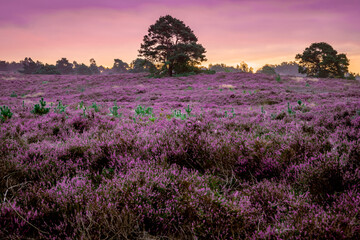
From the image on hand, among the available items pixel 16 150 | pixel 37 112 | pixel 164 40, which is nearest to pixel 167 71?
pixel 164 40

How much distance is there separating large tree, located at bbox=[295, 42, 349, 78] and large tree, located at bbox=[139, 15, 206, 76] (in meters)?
25.2

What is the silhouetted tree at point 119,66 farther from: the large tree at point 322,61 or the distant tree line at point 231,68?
the large tree at point 322,61

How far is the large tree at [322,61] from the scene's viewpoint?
40.0 meters

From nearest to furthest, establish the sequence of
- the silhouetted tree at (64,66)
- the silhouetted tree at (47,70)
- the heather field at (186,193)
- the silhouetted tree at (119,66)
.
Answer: the heather field at (186,193), the silhouetted tree at (47,70), the silhouetted tree at (64,66), the silhouetted tree at (119,66)

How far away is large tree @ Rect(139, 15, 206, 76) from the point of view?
3375cm

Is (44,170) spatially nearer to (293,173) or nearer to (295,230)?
(295,230)

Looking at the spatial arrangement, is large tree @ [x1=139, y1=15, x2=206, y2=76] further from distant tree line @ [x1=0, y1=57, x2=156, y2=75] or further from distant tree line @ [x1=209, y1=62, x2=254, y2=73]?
distant tree line @ [x1=209, y1=62, x2=254, y2=73]

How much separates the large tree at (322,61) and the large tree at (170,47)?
82.6ft

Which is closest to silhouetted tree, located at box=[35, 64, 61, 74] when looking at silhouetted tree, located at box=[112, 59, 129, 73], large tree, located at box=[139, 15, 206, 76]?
large tree, located at box=[139, 15, 206, 76]

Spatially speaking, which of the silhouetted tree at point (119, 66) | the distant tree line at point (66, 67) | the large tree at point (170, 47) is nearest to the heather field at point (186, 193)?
the large tree at point (170, 47)

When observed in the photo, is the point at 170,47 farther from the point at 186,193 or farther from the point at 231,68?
the point at 231,68

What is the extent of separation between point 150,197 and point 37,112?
267 inches

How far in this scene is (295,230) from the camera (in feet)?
4.57

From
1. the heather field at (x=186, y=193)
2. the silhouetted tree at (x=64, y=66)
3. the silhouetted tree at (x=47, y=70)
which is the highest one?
the silhouetted tree at (x=64, y=66)
